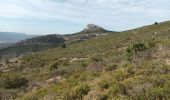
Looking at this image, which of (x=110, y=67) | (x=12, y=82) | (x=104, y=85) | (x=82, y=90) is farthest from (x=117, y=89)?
(x=12, y=82)

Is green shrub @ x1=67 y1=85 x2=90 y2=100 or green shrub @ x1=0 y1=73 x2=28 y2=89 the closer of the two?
green shrub @ x1=67 y1=85 x2=90 y2=100

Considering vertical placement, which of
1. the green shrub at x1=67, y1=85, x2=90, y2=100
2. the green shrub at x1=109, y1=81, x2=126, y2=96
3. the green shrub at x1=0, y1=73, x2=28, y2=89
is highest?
the green shrub at x1=109, y1=81, x2=126, y2=96

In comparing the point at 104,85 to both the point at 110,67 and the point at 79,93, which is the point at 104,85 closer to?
the point at 79,93

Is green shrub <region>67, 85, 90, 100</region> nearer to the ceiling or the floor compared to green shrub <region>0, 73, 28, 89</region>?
nearer to the ceiling

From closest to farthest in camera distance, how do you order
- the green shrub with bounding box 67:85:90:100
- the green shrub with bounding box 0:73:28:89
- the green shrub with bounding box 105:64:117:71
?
the green shrub with bounding box 67:85:90:100, the green shrub with bounding box 105:64:117:71, the green shrub with bounding box 0:73:28:89

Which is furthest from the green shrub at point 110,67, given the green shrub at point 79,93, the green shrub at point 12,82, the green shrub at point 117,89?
the green shrub at point 12,82

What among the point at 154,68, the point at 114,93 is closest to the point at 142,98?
the point at 114,93

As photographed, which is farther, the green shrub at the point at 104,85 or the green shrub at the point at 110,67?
the green shrub at the point at 110,67

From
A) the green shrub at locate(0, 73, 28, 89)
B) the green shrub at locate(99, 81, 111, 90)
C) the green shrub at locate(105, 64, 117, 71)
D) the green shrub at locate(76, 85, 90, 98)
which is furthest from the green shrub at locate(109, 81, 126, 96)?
the green shrub at locate(0, 73, 28, 89)

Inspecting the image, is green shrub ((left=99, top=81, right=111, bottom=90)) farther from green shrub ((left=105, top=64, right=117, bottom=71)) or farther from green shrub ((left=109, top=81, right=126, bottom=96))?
green shrub ((left=105, top=64, right=117, bottom=71))

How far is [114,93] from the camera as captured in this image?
11938 mm

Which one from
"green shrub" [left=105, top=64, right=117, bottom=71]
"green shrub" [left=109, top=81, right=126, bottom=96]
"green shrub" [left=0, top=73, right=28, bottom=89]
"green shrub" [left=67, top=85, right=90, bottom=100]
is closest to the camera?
"green shrub" [left=109, top=81, right=126, bottom=96]

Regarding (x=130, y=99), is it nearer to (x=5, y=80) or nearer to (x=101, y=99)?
(x=101, y=99)

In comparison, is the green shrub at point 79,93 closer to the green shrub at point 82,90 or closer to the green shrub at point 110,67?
the green shrub at point 82,90
